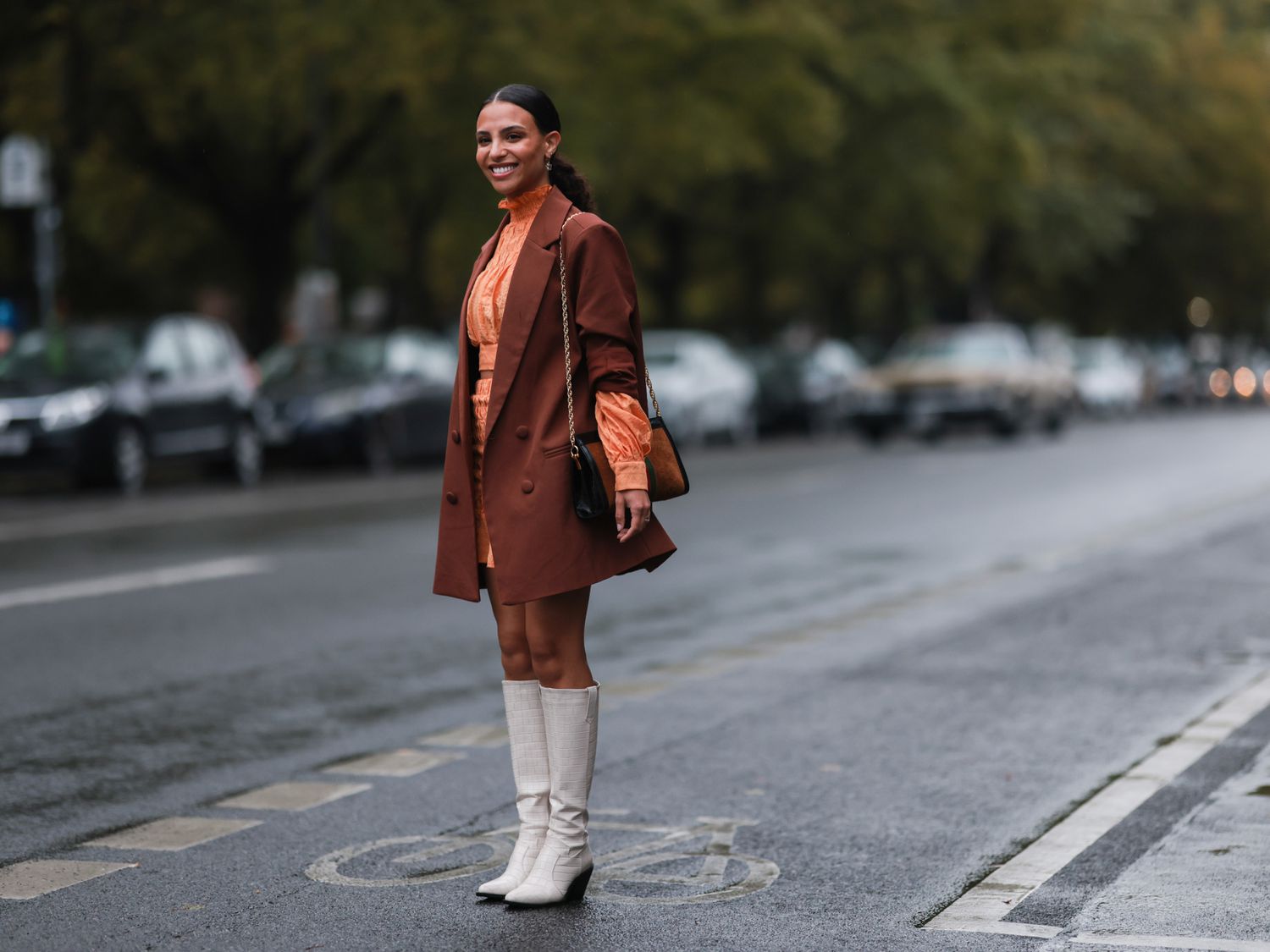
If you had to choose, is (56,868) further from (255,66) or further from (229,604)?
(255,66)

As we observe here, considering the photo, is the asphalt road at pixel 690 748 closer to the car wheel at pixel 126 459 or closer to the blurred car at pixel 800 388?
the car wheel at pixel 126 459

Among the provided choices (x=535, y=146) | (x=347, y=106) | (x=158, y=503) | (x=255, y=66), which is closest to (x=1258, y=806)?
(x=535, y=146)

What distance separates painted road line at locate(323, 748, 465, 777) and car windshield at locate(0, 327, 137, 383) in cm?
1487

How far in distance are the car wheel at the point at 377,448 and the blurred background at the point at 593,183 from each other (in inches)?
1.5

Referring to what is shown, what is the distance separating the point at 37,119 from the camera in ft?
93.5

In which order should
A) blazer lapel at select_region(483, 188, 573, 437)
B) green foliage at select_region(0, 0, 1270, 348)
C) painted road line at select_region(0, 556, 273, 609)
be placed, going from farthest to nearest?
green foliage at select_region(0, 0, 1270, 348), painted road line at select_region(0, 556, 273, 609), blazer lapel at select_region(483, 188, 573, 437)

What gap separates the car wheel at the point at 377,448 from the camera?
25.4 m

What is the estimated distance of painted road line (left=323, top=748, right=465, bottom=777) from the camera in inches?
282

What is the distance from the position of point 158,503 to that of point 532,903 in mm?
15494

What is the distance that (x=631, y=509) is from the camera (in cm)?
525

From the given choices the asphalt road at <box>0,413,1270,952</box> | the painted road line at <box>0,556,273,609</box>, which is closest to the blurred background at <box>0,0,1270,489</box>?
A: the painted road line at <box>0,556,273,609</box>

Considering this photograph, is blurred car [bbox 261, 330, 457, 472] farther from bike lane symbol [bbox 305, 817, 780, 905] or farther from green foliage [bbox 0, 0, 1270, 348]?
bike lane symbol [bbox 305, 817, 780, 905]

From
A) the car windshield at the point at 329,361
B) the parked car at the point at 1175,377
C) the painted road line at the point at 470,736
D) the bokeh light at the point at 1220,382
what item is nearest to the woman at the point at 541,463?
the painted road line at the point at 470,736

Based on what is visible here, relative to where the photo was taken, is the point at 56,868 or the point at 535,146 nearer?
the point at 535,146
